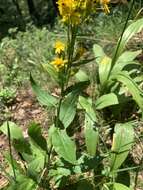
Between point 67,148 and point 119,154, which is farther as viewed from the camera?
point 119,154

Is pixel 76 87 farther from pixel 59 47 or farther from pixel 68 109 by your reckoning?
pixel 59 47

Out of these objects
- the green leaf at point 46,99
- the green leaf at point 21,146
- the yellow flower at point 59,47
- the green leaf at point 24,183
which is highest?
the yellow flower at point 59,47

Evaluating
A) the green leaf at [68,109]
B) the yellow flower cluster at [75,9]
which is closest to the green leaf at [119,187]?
the green leaf at [68,109]

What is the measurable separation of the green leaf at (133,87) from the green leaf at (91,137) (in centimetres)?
32

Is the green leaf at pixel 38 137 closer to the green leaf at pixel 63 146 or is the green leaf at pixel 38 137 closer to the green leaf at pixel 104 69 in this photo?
the green leaf at pixel 63 146

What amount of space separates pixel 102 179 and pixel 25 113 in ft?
3.83

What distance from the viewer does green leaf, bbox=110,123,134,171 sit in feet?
9.21

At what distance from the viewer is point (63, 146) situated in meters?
2.55

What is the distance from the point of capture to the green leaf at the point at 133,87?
10.0 ft

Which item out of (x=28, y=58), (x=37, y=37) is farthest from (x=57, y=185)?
(x=37, y=37)

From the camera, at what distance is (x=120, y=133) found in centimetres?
290

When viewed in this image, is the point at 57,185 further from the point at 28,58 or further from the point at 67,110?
the point at 28,58

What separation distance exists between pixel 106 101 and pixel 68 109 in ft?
2.52

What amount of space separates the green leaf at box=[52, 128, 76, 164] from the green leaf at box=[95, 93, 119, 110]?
0.80m
